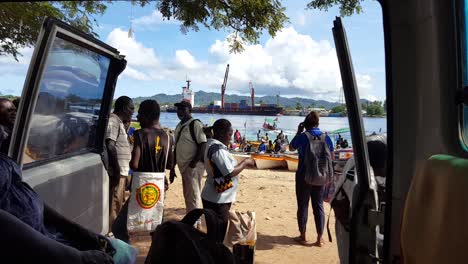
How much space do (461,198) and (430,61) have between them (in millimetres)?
514

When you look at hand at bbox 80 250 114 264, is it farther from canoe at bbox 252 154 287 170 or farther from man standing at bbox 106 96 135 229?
canoe at bbox 252 154 287 170

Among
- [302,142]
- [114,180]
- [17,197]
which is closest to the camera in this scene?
[17,197]

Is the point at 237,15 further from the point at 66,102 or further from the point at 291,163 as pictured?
the point at 291,163

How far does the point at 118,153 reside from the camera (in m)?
4.36

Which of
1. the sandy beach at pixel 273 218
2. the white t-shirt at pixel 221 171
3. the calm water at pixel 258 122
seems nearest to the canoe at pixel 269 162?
the calm water at pixel 258 122

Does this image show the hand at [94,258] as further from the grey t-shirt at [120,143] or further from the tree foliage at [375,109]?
the grey t-shirt at [120,143]

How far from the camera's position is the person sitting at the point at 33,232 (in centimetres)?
145

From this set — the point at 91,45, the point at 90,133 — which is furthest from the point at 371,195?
the point at 90,133

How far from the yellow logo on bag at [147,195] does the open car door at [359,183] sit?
276 centimetres

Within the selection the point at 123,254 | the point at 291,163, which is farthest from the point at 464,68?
the point at 291,163

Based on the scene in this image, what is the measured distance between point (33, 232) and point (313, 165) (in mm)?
3696

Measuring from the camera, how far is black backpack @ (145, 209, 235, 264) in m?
1.71

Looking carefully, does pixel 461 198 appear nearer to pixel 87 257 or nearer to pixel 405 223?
pixel 405 223

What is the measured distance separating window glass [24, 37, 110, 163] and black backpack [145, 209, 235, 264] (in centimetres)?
95
